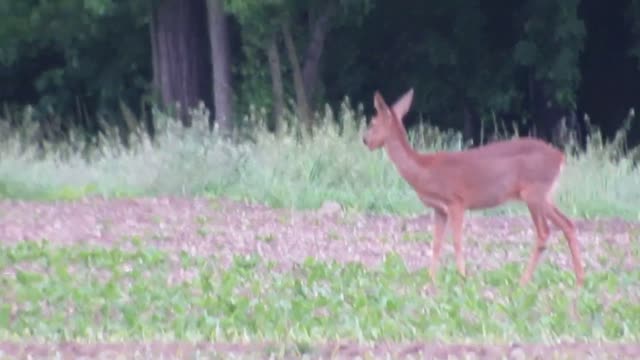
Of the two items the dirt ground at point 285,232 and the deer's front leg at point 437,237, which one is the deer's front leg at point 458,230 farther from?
the dirt ground at point 285,232

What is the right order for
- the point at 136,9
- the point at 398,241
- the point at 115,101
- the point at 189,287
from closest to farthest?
1. the point at 189,287
2. the point at 398,241
3. the point at 136,9
4. the point at 115,101

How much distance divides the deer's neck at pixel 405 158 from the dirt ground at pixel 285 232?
0.90m

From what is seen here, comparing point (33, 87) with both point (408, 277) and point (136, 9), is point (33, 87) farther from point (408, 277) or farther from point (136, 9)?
point (408, 277)

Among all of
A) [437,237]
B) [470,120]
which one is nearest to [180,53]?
[470,120]

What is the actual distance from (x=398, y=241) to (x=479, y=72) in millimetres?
15629

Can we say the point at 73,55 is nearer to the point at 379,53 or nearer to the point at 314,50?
the point at 379,53

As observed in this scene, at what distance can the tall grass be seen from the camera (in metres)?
19.1

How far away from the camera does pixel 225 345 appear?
10211 millimetres

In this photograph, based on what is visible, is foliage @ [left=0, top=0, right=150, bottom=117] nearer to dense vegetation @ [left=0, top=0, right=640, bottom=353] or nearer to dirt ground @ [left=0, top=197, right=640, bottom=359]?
dense vegetation @ [left=0, top=0, right=640, bottom=353]

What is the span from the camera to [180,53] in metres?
30.2

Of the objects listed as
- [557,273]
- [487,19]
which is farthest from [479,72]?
[557,273]

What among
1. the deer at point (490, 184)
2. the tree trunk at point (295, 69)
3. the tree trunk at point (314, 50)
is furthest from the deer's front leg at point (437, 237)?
the tree trunk at point (314, 50)

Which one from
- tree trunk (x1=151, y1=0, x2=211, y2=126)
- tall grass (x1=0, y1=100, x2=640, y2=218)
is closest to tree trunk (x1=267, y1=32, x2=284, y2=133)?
tree trunk (x1=151, y1=0, x2=211, y2=126)

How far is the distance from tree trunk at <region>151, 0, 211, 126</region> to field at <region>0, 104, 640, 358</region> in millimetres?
6896
